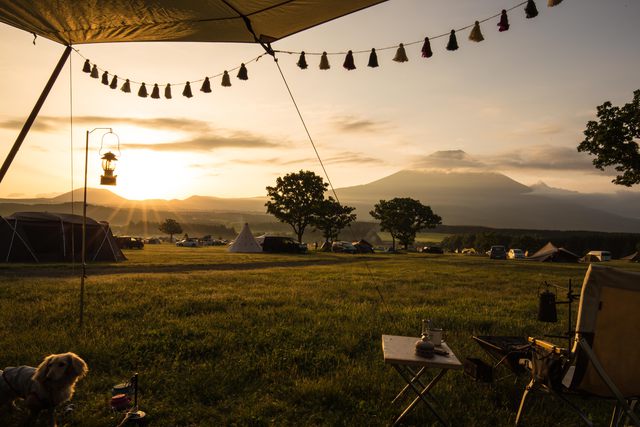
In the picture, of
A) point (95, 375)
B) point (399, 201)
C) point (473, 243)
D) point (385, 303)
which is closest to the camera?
point (95, 375)

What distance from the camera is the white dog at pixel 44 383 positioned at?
4141 mm

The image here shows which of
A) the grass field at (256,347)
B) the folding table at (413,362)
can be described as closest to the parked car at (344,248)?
the grass field at (256,347)

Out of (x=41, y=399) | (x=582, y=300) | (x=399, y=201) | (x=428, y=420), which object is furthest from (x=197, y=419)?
(x=399, y=201)

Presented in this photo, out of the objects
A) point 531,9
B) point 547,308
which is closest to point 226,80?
point 531,9

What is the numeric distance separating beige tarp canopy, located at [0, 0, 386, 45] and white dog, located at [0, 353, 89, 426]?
399 cm

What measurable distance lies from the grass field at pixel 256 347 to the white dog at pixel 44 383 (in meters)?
0.28

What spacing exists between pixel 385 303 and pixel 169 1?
8.90 m

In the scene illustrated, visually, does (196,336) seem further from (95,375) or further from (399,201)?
(399,201)

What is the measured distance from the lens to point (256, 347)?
6.77 metres

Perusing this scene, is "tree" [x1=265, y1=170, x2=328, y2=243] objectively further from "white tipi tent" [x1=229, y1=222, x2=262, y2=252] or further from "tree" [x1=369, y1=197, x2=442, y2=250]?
"tree" [x1=369, y1=197, x2=442, y2=250]

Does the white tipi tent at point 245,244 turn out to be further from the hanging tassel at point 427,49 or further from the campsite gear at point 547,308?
the campsite gear at point 547,308

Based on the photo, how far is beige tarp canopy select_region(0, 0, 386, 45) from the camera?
189 inches

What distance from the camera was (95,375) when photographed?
18.1 feet

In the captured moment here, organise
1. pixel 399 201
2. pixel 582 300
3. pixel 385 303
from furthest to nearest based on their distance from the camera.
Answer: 1. pixel 399 201
2. pixel 385 303
3. pixel 582 300
